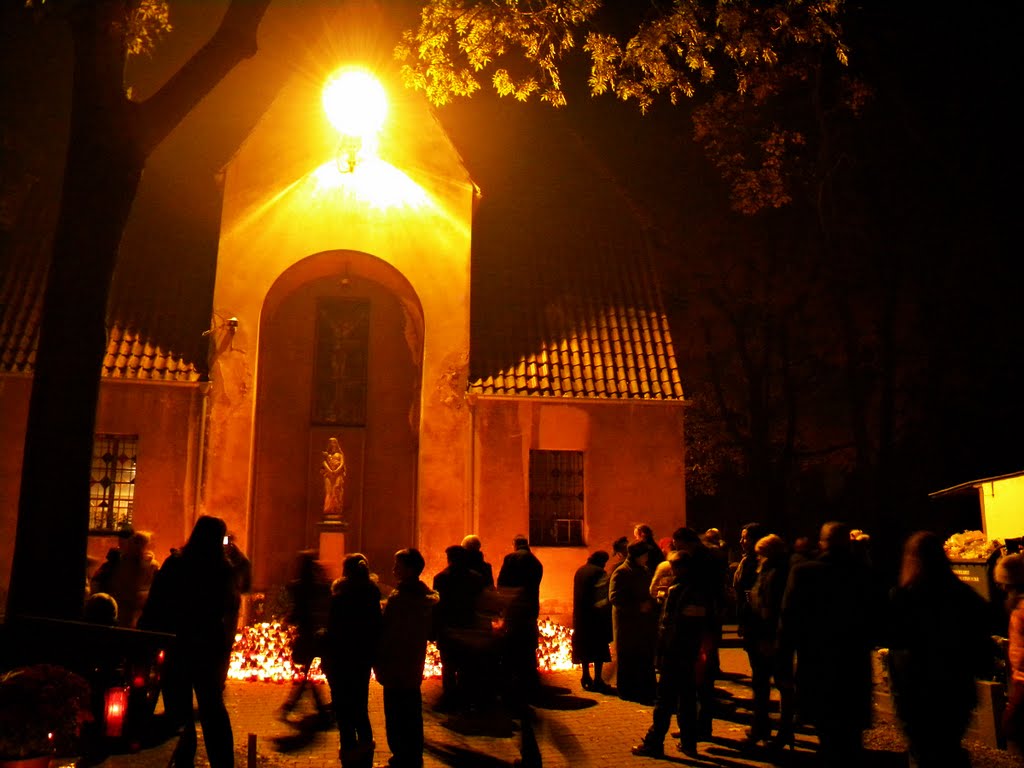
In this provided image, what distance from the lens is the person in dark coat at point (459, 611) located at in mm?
9438

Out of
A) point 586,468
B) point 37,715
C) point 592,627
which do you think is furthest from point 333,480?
point 37,715

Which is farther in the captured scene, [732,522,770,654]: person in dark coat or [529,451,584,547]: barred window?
[529,451,584,547]: barred window

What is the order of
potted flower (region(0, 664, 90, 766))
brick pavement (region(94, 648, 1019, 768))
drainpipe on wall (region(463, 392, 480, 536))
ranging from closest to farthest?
potted flower (region(0, 664, 90, 766)) → brick pavement (region(94, 648, 1019, 768)) → drainpipe on wall (region(463, 392, 480, 536))

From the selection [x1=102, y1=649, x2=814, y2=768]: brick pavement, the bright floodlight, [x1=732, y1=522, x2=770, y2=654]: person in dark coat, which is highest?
the bright floodlight

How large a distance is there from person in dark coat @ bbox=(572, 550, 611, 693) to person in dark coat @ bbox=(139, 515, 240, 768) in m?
5.72

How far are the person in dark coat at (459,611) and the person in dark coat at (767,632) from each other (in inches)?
111

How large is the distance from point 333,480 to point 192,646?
9.45 m

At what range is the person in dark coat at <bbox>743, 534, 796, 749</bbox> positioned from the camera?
8.18m

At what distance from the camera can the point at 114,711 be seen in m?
5.33

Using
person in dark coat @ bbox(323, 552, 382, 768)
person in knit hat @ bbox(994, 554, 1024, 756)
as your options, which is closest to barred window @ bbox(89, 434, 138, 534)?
person in dark coat @ bbox(323, 552, 382, 768)

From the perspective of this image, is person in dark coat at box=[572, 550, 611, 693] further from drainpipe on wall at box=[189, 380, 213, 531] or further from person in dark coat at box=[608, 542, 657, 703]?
drainpipe on wall at box=[189, 380, 213, 531]

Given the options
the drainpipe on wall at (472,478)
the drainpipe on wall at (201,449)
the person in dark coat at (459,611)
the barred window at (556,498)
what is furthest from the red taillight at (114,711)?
the barred window at (556,498)

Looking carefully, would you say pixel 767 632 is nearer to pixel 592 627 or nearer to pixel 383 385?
pixel 592 627

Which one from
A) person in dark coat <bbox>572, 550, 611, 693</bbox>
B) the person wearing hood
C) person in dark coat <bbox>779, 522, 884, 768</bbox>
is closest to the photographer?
person in dark coat <bbox>779, 522, 884, 768</bbox>
